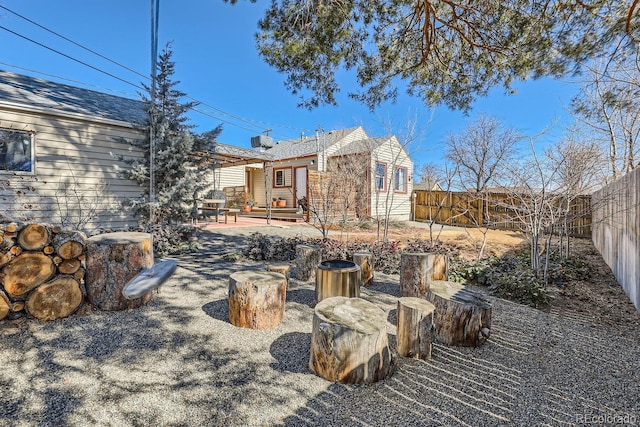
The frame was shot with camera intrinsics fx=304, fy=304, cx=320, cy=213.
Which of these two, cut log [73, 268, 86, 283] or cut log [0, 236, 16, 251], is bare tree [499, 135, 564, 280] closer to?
cut log [73, 268, 86, 283]

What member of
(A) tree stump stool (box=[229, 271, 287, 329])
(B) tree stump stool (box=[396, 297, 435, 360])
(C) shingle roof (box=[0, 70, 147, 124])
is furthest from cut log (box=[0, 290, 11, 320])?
(C) shingle roof (box=[0, 70, 147, 124])

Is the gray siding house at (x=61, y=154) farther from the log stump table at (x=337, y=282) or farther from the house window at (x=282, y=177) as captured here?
the house window at (x=282, y=177)

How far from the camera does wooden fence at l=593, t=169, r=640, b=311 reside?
3.74 m

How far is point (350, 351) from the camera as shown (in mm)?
2219

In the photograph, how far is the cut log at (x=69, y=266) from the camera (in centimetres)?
313

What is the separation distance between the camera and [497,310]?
375 centimetres

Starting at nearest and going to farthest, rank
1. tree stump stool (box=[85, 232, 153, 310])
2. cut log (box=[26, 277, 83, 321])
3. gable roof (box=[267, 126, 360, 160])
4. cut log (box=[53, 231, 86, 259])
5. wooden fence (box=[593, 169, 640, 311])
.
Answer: cut log (box=[26, 277, 83, 321]) < cut log (box=[53, 231, 86, 259]) < tree stump stool (box=[85, 232, 153, 310]) < wooden fence (box=[593, 169, 640, 311]) < gable roof (box=[267, 126, 360, 160])

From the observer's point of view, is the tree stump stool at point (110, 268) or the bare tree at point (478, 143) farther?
the bare tree at point (478, 143)

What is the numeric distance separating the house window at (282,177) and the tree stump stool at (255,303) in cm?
1233

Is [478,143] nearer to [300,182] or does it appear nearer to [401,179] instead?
[401,179]

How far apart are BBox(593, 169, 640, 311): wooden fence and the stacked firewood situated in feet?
20.8

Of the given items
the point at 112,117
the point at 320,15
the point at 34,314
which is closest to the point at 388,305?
the point at 34,314

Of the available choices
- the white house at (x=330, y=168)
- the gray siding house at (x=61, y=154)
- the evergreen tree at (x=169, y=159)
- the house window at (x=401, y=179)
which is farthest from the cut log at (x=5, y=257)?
the house window at (x=401, y=179)

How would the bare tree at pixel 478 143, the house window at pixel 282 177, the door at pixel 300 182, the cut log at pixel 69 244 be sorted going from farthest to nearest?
the house window at pixel 282 177
the door at pixel 300 182
the bare tree at pixel 478 143
the cut log at pixel 69 244
